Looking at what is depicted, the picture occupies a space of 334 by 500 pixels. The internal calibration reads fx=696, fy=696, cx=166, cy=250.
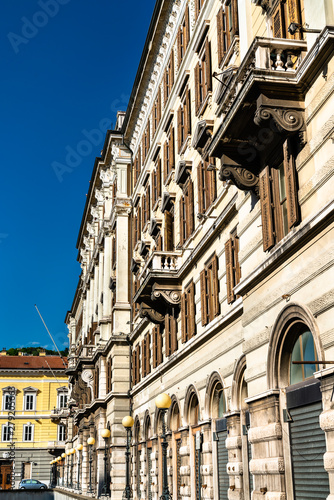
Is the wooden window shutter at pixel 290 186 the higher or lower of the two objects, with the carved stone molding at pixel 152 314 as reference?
lower

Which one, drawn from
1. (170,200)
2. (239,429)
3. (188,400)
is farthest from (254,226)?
(170,200)

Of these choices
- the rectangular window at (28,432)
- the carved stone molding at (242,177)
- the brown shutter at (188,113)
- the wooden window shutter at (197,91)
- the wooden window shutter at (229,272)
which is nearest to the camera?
the carved stone molding at (242,177)

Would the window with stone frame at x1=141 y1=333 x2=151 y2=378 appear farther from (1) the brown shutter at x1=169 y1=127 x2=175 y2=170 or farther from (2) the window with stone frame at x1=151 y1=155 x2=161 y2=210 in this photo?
(1) the brown shutter at x1=169 y1=127 x2=175 y2=170

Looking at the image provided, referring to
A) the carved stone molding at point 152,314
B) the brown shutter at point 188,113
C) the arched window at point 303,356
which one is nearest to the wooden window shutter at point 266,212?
the arched window at point 303,356

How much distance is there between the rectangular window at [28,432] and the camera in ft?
305

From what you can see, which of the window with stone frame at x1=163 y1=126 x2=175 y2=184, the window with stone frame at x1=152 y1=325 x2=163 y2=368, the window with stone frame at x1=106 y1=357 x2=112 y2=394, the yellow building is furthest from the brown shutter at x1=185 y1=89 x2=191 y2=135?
the yellow building

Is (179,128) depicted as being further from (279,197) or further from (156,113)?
(279,197)

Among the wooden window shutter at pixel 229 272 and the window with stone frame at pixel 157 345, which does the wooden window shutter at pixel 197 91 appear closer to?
the wooden window shutter at pixel 229 272

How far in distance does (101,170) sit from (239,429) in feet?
123

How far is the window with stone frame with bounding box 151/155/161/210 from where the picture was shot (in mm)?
35053

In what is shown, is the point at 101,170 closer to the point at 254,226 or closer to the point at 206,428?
the point at 206,428

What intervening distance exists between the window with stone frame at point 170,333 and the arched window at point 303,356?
15158 mm

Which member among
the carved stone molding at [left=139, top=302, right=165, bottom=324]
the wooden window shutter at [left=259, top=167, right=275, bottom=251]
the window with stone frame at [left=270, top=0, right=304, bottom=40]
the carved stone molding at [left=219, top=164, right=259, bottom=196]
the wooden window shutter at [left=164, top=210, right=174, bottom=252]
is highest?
the wooden window shutter at [left=164, top=210, right=174, bottom=252]

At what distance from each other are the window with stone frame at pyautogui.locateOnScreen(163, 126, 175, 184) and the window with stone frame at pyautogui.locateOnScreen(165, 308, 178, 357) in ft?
21.5
